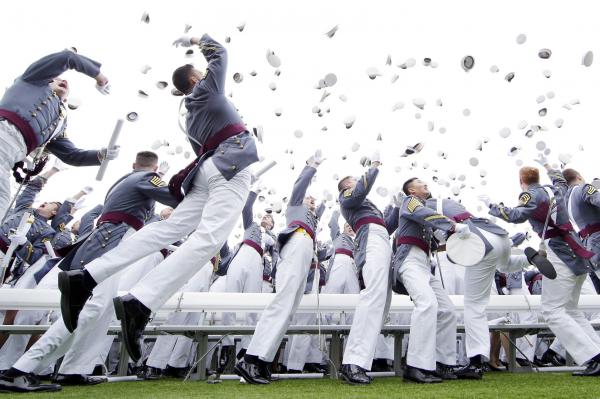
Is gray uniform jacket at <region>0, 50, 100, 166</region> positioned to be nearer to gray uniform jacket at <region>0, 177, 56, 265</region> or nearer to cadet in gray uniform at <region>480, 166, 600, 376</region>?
gray uniform jacket at <region>0, 177, 56, 265</region>

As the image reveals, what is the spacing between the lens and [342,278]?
8.11m

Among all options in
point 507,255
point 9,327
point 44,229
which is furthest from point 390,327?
point 44,229

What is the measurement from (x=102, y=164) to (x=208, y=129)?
1.06 m

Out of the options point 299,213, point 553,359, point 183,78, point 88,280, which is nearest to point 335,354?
point 299,213

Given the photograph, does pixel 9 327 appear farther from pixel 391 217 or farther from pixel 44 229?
pixel 391 217

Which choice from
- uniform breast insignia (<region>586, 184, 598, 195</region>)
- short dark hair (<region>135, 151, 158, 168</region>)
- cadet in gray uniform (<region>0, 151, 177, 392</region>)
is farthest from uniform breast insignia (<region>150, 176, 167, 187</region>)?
uniform breast insignia (<region>586, 184, 598, 195</region>)

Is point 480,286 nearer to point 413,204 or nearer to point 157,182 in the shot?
point 413,204

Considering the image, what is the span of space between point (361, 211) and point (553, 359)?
613 centimetres

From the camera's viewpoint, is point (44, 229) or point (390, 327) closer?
point (390, 327)

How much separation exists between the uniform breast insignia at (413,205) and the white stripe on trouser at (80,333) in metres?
2.88

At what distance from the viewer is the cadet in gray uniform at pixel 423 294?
4.46 meters

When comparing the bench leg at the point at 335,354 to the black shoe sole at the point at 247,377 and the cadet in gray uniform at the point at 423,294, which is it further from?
the black shoe sole at the point at 247,377

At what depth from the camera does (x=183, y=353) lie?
21.3 ft

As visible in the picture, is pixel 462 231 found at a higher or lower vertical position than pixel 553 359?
higher
